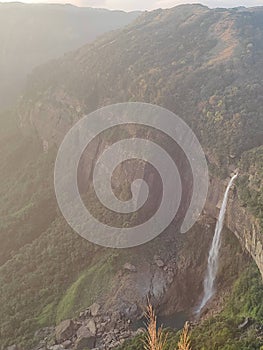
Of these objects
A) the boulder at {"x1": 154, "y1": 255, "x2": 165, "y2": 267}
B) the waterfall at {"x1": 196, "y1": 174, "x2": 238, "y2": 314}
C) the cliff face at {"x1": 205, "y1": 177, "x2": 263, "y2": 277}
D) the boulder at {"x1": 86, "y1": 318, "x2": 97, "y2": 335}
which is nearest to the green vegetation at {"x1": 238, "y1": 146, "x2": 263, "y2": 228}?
the cliff face at {"x1": 205, "y1": 177, "x2": 263, "y2": 277}

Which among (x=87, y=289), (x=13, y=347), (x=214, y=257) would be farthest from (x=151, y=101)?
(x=13, y=347)

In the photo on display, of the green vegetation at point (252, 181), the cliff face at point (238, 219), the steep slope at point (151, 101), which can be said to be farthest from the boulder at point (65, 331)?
the green vegetation at point (252, 181)

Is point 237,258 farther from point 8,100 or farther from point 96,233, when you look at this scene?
point 8,100

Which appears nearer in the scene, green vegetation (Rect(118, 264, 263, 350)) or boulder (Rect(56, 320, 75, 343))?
green vegetation (Rect(118, 264, 263, 350))

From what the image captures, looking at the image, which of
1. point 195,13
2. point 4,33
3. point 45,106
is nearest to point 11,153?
point 45,106

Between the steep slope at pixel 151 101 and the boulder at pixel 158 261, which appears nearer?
the steep slope at pixel 151 101

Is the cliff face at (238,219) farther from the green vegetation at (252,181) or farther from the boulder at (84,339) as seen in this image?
the boulder at (84,339)

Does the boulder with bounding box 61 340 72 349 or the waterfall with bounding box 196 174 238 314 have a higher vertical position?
the waterfall with bounding box 196 174 238 314

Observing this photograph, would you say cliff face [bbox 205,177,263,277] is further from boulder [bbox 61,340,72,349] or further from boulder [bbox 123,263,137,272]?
boulder [bbox 61,340,72,349]
